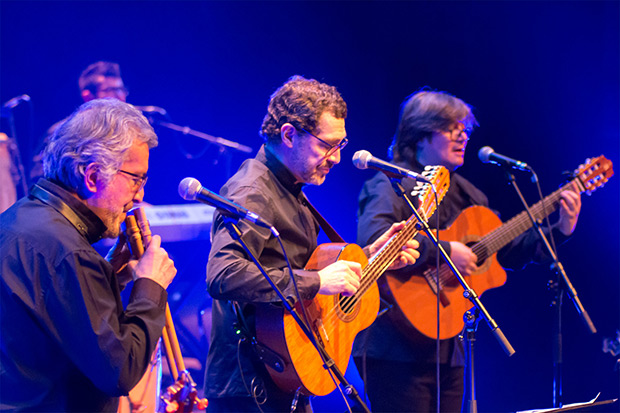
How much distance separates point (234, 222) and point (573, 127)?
4.40 metres

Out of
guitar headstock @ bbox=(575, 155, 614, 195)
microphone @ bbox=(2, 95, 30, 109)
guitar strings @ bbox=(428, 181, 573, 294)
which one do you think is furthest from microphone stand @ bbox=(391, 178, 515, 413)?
microphone @ bbox=(2, 95, 30, 109)

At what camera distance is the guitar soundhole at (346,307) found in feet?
9.93

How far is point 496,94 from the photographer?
18.8ft

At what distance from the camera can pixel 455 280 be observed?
383cm

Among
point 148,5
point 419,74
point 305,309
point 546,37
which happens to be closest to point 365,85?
point 419,74

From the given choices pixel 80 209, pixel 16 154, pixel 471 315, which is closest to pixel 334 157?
pixel 471 315

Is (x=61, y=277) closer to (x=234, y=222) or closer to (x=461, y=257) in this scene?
(x=234, y=222)

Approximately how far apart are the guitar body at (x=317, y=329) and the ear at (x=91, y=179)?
3.02 ft

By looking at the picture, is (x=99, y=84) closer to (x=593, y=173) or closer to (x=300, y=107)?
(x=300, y=107)

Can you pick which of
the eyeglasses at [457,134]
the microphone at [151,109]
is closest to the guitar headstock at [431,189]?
the eyeglasses at [457,134]

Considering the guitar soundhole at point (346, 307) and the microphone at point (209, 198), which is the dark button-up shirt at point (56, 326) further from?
the guitar soundhole at point (346, 307)

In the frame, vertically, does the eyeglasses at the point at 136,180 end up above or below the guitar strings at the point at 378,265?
above

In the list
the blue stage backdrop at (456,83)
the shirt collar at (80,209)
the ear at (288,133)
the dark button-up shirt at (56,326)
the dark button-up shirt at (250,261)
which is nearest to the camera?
the dark button-up shirt at (56,326)

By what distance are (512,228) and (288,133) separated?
197cm
